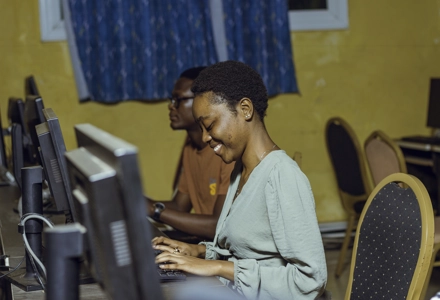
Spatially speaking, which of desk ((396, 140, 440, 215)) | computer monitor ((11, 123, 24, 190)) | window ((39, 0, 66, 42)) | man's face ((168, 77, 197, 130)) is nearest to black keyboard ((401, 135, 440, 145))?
desk ((396, 140, 440, 215))

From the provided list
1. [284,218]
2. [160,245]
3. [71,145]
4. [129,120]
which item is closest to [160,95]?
[129,120]

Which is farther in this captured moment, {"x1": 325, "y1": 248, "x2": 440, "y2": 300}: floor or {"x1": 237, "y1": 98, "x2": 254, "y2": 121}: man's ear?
{"x1": 325, "y1": 248, "x2": 440, "y2": 300}: floor

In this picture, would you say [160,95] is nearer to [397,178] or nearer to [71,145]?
[71,145]

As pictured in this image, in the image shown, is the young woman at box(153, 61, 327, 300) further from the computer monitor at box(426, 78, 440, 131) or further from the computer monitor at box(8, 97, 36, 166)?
the computer monitor at box(426, 78, 440, 131)

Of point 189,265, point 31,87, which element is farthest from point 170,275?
point 31,87

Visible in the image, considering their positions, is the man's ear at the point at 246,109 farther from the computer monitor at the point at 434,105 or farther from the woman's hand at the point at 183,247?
the computer monitor at the point at 434,105

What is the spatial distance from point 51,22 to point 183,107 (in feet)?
6.04

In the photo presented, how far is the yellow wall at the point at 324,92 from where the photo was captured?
14.6ft

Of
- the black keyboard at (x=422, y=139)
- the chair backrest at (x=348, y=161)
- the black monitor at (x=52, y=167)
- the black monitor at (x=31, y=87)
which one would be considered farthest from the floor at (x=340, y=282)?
the black monitor at (x=52, y=167)

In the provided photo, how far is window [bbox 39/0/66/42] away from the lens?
14.4 ft

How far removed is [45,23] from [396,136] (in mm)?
2427

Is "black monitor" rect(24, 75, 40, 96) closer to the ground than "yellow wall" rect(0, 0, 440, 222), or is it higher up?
higher up

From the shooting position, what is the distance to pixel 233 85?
5.84 feet

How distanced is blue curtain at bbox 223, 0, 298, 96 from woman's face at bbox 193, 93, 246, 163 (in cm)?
277
